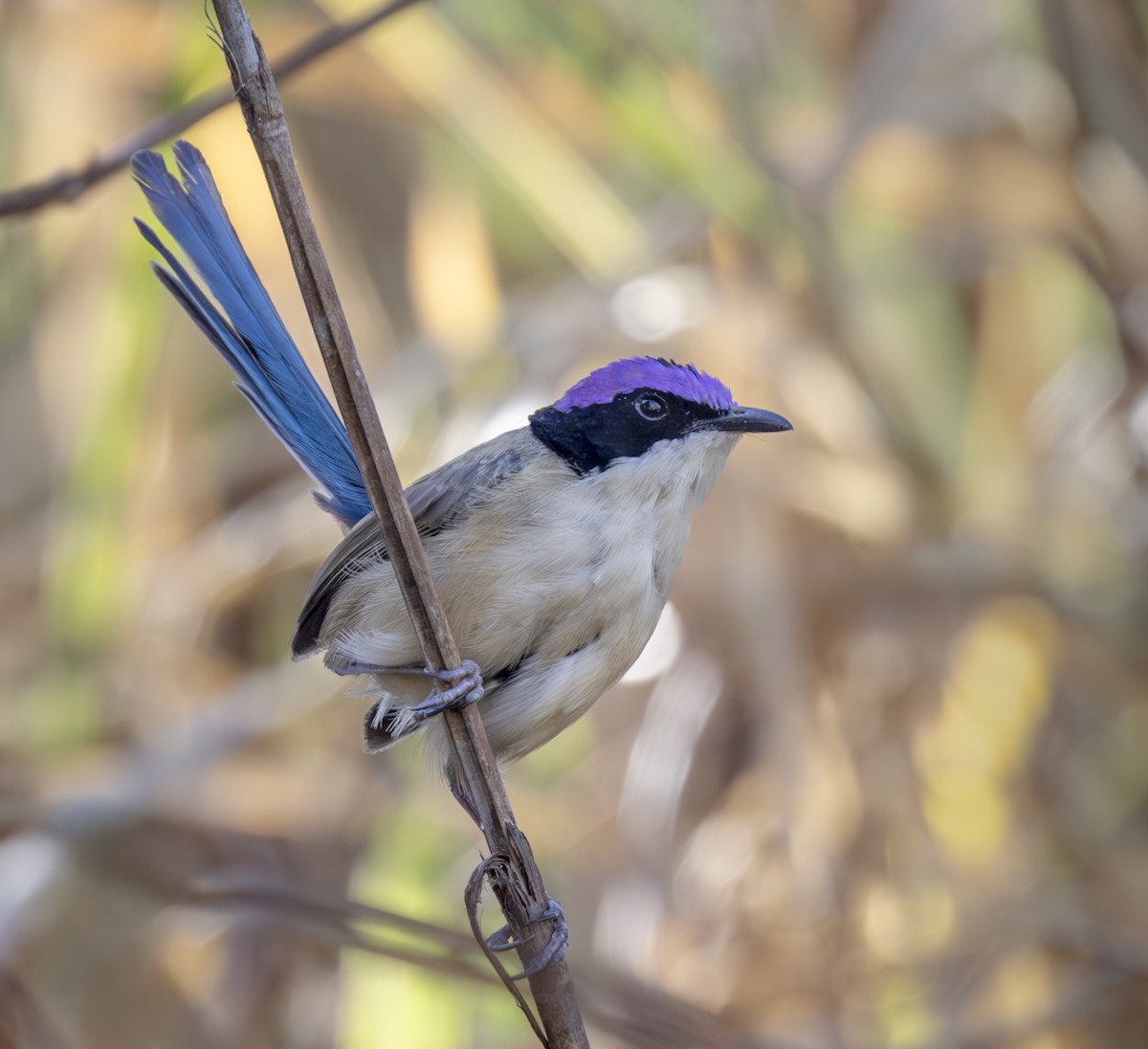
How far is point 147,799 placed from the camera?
3238 mm

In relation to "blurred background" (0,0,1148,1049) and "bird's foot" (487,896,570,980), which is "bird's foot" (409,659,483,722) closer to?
"bird's foot" (487,896,570,980)

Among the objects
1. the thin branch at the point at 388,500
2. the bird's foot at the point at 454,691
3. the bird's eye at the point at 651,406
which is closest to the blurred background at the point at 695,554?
the bird's eye at the point at 651,406

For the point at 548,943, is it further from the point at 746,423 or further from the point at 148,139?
the point at 148,139

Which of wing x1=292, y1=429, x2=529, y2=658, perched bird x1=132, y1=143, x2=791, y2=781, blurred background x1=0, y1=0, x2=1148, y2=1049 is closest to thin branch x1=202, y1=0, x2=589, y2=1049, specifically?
perched bird x1=132, y1=143, x2=791, y2=781

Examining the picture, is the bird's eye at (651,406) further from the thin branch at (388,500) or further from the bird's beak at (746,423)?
the thin branch at (388,500)

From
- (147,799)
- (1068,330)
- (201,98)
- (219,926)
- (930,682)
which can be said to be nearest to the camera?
(201,98)

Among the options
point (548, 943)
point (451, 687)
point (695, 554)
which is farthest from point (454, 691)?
point (695, 554)

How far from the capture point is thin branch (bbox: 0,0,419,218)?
1.88 meters

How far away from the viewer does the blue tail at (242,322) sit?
220 centimetres

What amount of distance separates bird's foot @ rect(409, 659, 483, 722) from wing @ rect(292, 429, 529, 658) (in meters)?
0.43

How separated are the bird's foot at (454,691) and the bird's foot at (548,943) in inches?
12.1

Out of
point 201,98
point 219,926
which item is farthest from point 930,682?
point 201,98

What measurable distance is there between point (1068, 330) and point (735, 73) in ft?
4.55

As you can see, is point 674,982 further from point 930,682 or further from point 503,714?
point 503,714
